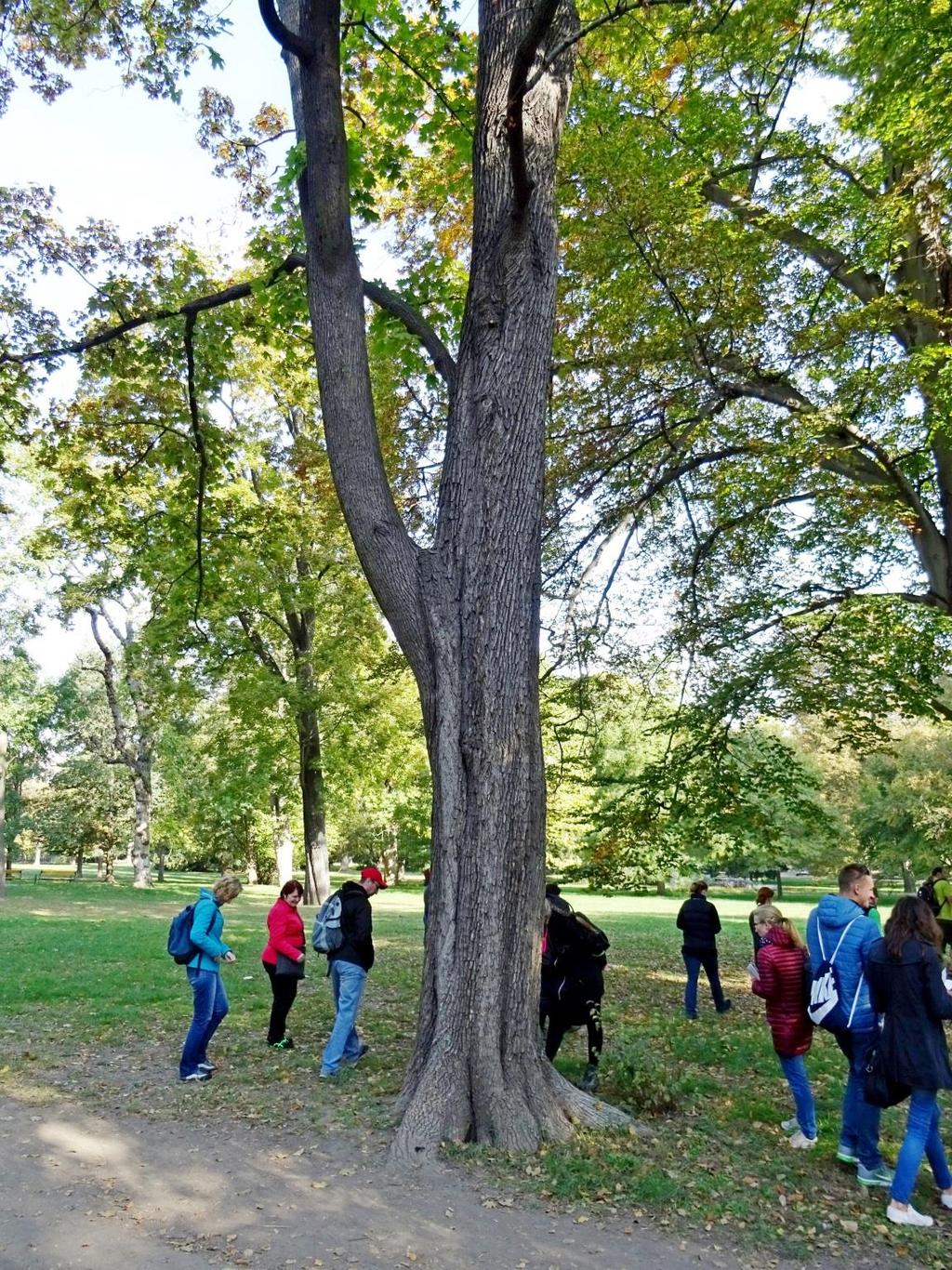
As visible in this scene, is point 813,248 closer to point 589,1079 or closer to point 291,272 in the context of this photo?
point 291,272

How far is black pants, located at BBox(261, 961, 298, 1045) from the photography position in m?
8.28

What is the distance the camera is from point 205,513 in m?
11.0

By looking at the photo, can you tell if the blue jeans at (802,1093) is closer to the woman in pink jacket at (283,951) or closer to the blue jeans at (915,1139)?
the blue jeans at (915,1139)

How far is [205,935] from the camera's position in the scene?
23.9 feet

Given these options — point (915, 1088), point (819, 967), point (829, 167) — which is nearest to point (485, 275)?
point (819, 967)

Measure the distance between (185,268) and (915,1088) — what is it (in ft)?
31.3

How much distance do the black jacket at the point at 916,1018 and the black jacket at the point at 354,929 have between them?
4199 millimetres

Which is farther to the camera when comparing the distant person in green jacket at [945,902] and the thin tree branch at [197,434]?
the distant person in green jacket at [945,902]

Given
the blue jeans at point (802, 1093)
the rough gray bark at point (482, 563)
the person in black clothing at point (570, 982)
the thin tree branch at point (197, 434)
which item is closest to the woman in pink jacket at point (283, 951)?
the person in black clothing at point (570, 982)

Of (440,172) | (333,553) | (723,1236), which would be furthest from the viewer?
(333,553)

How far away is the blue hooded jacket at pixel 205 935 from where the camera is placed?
727cm

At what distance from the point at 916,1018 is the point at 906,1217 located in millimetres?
1069

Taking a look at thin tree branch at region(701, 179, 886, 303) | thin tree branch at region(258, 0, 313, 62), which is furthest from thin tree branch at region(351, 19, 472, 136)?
thin tree branch at region(701, 179, 886, 303)

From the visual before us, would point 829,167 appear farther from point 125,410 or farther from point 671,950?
point 671,950
